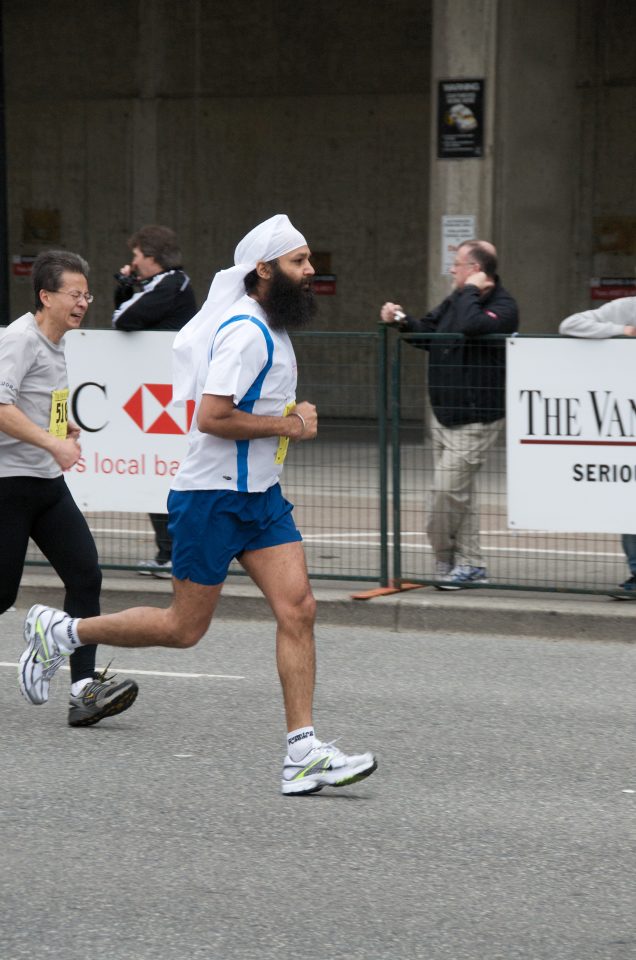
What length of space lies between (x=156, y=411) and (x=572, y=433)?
88.8 inches

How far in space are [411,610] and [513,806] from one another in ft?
11.0

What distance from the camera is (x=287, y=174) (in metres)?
19.6

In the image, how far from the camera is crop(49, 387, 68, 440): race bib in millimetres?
6641

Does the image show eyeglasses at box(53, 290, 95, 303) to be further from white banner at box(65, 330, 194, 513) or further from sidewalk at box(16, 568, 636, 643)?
sidewalk at box(16, 568, 636, 643)

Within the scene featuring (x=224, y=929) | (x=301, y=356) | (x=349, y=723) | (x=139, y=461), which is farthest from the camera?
(x=301, y=356)

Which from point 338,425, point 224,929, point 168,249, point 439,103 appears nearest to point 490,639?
point 338,425

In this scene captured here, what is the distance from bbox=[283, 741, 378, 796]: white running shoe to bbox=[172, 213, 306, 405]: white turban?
4.27 feet

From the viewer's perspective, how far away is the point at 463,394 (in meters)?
9.05

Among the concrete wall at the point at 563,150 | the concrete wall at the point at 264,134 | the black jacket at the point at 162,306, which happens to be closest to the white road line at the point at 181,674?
the black jacket at the point at 162,306

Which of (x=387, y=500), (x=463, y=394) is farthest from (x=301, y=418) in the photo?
(x=387, y=500)

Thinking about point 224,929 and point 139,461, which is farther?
point 139,461

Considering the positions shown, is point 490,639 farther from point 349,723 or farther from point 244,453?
point 244,453

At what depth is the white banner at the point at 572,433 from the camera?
8523 millimetres

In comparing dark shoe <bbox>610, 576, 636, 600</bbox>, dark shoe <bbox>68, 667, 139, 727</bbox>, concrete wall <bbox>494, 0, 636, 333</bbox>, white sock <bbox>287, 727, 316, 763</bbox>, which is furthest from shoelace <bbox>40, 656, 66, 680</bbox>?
concrete wall <bbox>494, 0, 636, 333</bbox>
